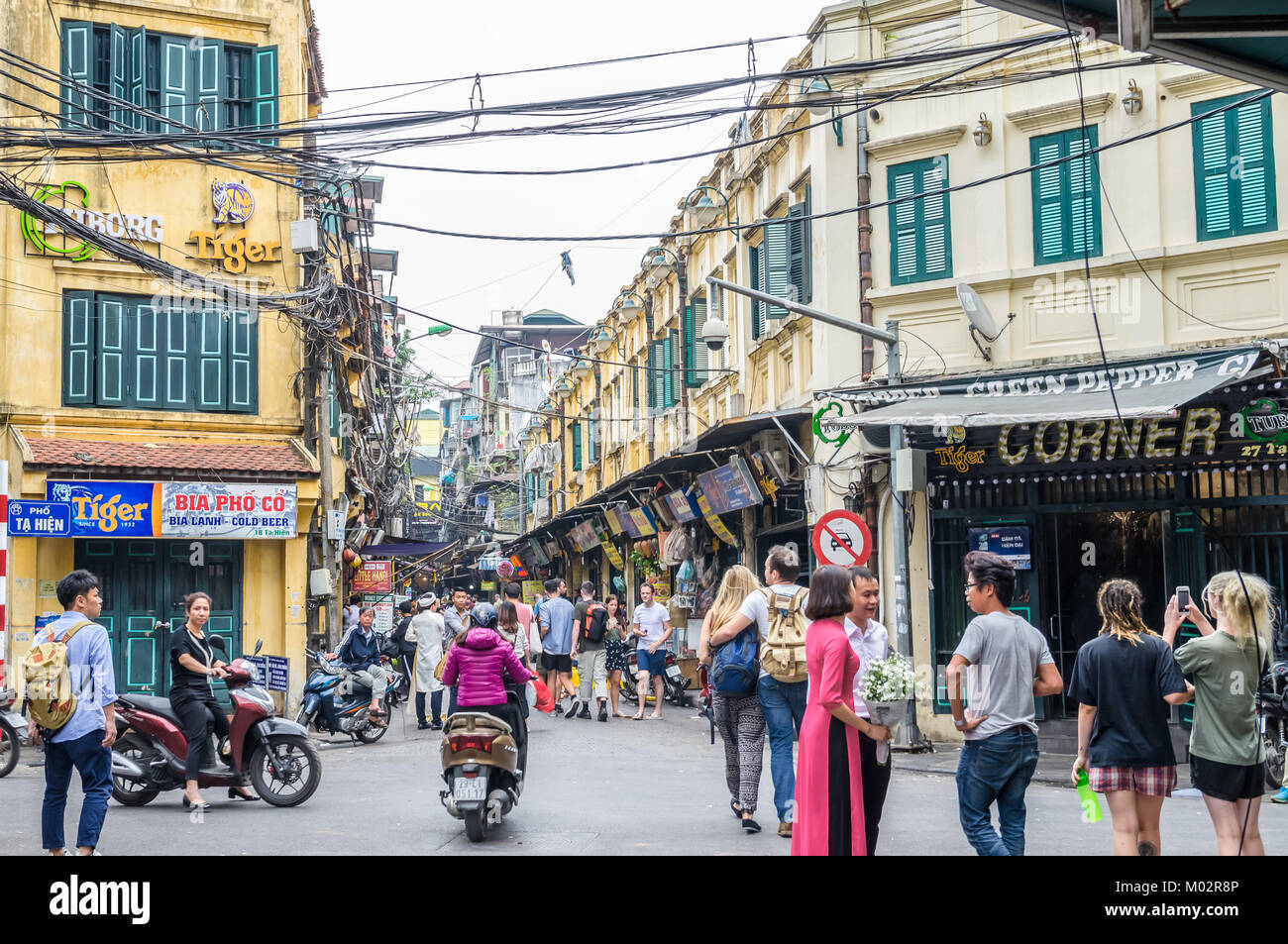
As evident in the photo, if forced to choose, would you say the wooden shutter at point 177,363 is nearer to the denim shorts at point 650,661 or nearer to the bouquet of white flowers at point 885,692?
the denim shorts at point 650,661

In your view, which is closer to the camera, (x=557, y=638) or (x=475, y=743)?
(x=475, y=743)

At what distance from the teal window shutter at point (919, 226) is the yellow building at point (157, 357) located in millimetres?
8224

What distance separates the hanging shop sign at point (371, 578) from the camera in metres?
27.6

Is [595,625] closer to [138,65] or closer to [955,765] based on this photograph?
[955,765]

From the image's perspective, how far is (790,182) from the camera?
63.8ft

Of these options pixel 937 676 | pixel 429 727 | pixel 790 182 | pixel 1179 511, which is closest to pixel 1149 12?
pixel 1179 511

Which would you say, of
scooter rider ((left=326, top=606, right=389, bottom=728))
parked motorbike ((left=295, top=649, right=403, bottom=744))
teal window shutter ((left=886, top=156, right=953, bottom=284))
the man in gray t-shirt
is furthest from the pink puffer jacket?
teal window shutter ((left=886, top=156, right=953, bottom=284))

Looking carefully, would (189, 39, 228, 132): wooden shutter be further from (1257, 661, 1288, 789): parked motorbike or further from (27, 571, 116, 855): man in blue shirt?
(1257, 661, 1288, 789): parked motorbike

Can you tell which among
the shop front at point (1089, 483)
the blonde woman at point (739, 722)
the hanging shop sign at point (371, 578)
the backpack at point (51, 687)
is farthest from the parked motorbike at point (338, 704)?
the hanging shop sign at point (371, 578)

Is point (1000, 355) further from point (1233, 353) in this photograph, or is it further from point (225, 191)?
point (225, 191)

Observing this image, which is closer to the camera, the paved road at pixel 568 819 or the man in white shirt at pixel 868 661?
the man in white shirt at pixel 868 661

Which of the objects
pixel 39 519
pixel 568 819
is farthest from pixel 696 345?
pixel 568 819

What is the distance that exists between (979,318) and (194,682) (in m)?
9.74

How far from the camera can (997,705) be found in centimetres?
704
